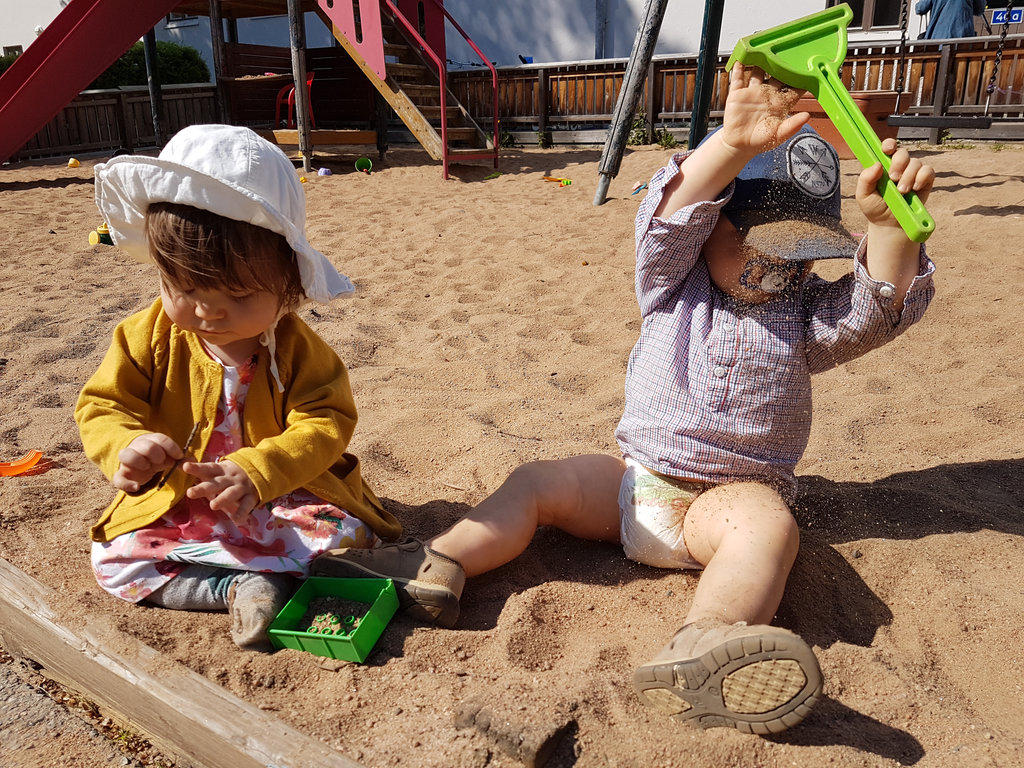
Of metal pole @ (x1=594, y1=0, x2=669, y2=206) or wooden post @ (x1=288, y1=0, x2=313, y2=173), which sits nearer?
metal pole @ (x1=594, y1=0, x2=669, y2=206)

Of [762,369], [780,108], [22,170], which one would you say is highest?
[780,108]

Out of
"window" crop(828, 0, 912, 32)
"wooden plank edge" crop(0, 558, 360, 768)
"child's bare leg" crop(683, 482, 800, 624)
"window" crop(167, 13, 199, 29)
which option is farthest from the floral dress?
"window" crop(167, 13, 199, 29)

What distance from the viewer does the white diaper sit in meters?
1.98

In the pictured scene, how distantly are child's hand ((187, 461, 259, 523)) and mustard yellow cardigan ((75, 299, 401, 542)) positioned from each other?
12 cm

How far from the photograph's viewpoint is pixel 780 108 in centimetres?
178

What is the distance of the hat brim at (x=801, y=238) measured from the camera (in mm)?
1810

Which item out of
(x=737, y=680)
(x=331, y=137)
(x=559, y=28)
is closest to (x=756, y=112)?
(x=737, y=680)

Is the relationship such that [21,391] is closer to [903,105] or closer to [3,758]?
[3,758]

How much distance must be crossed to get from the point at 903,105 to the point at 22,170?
921 centimetres

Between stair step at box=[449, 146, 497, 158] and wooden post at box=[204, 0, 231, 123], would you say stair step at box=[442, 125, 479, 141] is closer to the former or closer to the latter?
stair step at box=[449, 146, 497, 158]

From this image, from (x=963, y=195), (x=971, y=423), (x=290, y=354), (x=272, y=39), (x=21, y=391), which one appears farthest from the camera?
(x=272, y=39)

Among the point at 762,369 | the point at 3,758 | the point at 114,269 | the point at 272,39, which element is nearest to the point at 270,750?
the point at 3,758

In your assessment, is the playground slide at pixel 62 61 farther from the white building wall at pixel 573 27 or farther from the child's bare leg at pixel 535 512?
the child's bare leg at pixel 535 512

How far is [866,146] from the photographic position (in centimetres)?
174
